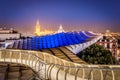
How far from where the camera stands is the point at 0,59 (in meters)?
10.2

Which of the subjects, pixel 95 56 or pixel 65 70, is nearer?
pixel 65 70

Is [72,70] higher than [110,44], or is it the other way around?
[110,44]

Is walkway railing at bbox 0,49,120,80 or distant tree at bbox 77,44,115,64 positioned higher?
distant tree at bbox 77,44,115,64

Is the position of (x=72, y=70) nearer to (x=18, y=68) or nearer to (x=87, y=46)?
(x=18, y=68)

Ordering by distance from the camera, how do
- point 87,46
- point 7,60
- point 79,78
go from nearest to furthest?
point 79,78
point 7,60
point 87,46

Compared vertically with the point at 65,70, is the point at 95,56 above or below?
above

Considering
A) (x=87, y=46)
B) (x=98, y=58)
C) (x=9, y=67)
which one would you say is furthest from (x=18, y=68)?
(x=87, y=46)

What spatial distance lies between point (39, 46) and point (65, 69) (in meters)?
20.4

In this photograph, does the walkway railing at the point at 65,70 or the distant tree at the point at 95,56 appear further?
the distant tree at the point at 95,56

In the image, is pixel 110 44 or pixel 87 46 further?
pixel 110 44

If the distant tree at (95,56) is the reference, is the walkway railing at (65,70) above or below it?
below

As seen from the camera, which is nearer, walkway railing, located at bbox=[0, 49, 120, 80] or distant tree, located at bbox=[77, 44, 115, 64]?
walkway railing, located at bbox=[0, 49, 120, 80]

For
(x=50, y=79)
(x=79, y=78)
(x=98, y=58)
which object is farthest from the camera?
(x=98, y=58)

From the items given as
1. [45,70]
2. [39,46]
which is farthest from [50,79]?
[39,46]
